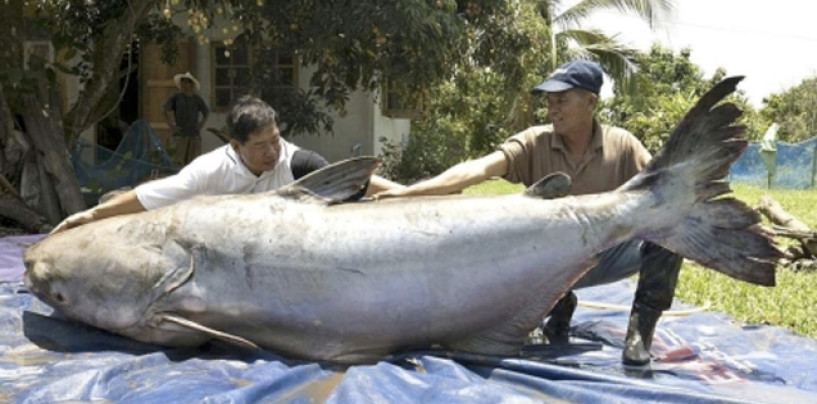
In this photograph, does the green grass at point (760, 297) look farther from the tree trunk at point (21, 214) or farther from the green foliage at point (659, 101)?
the green foliage at point (659, 101)

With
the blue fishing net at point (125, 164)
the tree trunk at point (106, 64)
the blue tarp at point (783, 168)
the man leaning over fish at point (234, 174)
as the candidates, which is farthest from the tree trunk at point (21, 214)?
the blue tarp at point (783, 168)

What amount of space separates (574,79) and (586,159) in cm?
34

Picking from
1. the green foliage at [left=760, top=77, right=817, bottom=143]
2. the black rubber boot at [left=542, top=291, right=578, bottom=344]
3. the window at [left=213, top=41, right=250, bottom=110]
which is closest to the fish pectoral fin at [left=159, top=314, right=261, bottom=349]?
the black rubber boot at [left=542, top=291, right=578, bottom=344]

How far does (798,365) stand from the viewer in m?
3.51

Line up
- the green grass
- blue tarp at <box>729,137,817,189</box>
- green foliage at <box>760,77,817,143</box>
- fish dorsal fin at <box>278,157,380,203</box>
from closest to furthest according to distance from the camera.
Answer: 1. fish dorsal fin at <box>278,157,380,203</box>
2. the green grass
3. blue tarp at <box>729,137,817,189</box>
4. green foliage at <box>760,77,817,143</box>

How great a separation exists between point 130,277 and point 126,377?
363 mm

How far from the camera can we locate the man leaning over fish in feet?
12.6

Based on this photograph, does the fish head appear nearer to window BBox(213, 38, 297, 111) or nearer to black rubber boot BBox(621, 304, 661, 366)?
black rubber boot BBox(621, 304, 661, 366)

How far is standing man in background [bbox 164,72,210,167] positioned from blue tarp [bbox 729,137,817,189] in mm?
10501

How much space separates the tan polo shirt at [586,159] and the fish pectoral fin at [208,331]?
141 cm

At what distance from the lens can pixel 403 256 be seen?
3.11 metres

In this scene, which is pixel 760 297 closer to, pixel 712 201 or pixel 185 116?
pixel 712 201

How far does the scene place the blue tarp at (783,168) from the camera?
1741 centimetres

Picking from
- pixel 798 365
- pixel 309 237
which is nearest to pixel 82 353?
pixel 309 237
